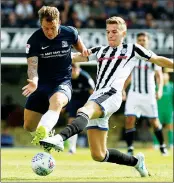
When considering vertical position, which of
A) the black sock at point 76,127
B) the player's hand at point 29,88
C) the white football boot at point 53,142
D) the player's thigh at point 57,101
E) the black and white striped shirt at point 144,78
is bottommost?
the black and white striped shirt at point 144,78

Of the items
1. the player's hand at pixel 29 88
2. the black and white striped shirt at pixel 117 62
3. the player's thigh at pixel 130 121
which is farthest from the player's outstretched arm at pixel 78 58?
the player's thigh at pixel 130 121

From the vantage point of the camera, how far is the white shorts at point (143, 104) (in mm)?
14798

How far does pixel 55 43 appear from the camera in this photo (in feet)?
29.9

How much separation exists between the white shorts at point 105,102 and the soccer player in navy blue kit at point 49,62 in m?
0.45

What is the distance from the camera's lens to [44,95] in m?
9.17

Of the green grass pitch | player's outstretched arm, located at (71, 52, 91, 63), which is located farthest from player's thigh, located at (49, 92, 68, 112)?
the green grass pitch

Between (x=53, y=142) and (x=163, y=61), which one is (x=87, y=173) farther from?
(x=53, y=142)

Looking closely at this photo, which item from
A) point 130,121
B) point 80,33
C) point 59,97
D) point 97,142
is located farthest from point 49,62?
point 80,33

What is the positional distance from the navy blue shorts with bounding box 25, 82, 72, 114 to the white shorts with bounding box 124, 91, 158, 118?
5530mm

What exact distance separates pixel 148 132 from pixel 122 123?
1.11 meters

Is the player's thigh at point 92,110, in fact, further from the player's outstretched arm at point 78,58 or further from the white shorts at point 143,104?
the white shorts at point 143,104

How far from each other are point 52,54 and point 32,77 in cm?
58

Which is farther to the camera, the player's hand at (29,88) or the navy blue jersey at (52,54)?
the navy blue jersey at (52,54)

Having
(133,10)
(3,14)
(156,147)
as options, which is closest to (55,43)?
(156,147)
